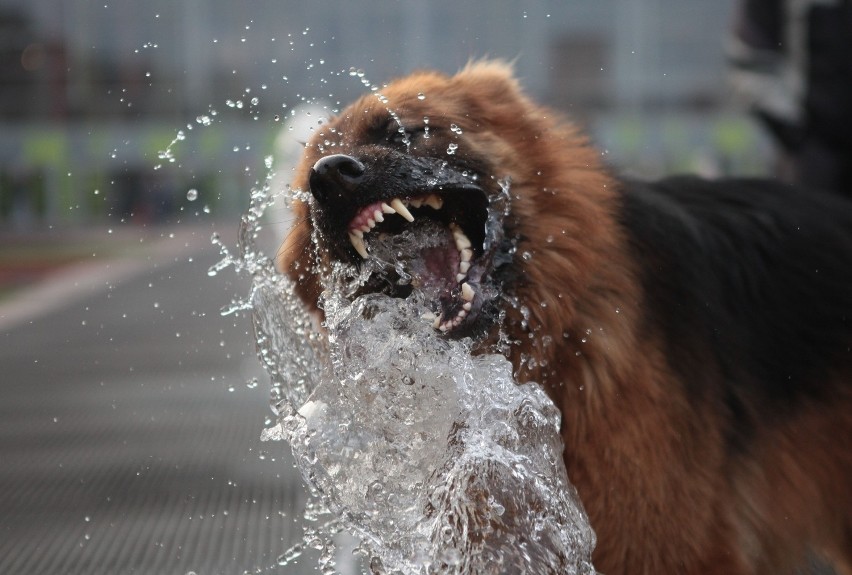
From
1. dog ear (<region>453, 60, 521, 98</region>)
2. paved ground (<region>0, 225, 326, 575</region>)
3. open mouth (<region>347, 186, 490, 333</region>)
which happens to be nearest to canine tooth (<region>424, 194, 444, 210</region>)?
open mouth (<region>347, 186, 490, 333</region>)

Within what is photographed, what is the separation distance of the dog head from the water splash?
121 mm

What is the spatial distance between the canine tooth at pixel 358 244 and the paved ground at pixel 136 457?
48.5 inches

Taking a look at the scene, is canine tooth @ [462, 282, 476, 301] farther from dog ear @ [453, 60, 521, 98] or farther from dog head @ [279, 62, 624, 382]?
dog ear @ [453, 60, 521, 98]

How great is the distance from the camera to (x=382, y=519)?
2973mm

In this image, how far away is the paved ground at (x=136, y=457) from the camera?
3547 mm

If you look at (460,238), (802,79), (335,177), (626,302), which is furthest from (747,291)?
(802,79)

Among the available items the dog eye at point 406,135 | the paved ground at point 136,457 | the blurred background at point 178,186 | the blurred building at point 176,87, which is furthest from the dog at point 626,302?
the blurred building at point 176,87

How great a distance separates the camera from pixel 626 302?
111 inches

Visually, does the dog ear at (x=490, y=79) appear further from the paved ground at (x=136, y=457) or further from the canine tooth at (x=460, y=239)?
the paved ground at (x=136, y=457)

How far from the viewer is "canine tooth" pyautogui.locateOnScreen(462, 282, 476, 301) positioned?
8.90 feet

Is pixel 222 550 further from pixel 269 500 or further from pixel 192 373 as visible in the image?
pixel 192 373

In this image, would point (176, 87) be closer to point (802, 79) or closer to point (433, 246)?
point (802, 79)

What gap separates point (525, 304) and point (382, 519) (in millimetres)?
810

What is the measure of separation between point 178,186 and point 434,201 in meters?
26.1
